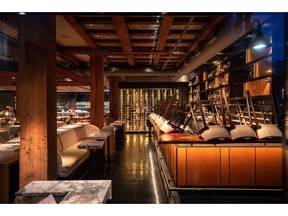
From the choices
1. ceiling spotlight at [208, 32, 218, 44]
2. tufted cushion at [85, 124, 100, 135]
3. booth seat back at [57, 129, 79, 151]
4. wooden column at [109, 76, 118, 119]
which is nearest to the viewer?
ceiling spotlight at [208, 32, 218, 44]

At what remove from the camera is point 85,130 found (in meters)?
8.09

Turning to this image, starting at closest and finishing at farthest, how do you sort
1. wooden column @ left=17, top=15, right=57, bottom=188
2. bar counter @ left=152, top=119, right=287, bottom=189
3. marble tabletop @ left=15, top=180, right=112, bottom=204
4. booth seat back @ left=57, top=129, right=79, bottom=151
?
1. marble tabletop @ left=15, top=180, right=112, bottom=204
2. wooden column @ left=17, top=15, right=57, bottom=188
3. bar counter @ left=152, top=119, right=287, bottom=189
4. booth seat back @ left=57, top=129, right=79, bottom=151

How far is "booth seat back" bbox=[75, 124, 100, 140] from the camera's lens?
7.65 meters

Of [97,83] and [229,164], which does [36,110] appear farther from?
[97,83]

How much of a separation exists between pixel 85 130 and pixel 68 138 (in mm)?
1607

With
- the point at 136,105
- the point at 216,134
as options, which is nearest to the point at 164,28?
the point at 216,134

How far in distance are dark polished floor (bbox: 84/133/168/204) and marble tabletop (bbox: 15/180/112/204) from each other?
159 centimetres

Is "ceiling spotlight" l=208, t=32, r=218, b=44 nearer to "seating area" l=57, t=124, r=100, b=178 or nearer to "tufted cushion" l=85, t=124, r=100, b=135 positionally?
"seating area" l=57, t=124, r=100, b=178

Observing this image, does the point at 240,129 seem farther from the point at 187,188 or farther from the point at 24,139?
the point at 24,139

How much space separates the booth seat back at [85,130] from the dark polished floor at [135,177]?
1.01 metres

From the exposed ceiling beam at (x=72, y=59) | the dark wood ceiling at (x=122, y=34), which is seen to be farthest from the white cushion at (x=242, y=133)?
the exposed ceiling beam at (x=72, y=59)

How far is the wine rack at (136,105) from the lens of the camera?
1525 centimetres

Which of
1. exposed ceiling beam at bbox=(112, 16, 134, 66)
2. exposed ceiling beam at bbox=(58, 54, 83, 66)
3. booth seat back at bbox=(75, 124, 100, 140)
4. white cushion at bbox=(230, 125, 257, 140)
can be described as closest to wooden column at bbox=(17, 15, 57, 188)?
exposed ceiling beam at bbox=(112, 16, 134, 66)

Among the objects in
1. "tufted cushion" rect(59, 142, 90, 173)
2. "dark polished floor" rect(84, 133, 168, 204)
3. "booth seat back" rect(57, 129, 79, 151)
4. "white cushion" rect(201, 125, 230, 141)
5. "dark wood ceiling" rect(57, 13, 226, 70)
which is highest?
"dark wood ceiling" rect(57, 13, 226, 70)
